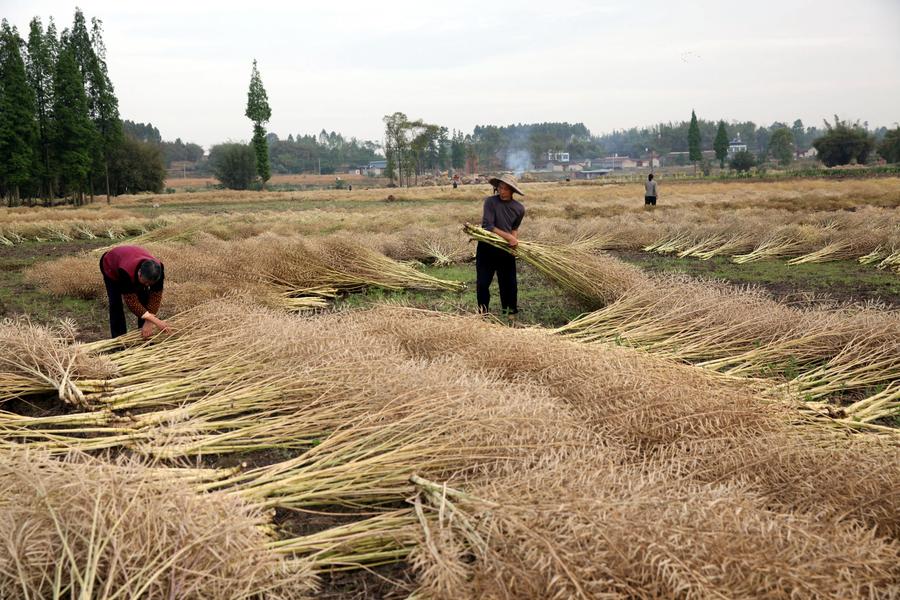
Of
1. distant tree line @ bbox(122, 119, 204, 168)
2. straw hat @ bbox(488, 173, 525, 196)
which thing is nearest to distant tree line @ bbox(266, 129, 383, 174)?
distant tree line @ bbox(122, 119, 204, 168)

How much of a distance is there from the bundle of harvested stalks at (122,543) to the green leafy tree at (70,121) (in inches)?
1915

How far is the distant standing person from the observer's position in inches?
224

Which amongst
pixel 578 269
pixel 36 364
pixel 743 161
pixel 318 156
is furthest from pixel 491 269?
pixel 318 156

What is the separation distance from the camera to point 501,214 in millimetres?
7625

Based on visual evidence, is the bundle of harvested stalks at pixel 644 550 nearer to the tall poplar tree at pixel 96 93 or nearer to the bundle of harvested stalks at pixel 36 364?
the bundle of harvested stalks at pixel 36 364

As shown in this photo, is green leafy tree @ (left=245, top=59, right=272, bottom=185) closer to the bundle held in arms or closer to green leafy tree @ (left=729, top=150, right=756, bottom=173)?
green leafy tree @ (left=729, top=150, right=756, bottom=173)

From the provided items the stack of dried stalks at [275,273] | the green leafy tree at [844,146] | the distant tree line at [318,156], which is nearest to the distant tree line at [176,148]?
the distant tree line at [318,156]

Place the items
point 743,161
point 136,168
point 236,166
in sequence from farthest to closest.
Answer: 1. point 743,161
2. point 236,166
3. point 136,168

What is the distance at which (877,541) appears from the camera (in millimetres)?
2287

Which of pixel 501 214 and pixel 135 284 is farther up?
pixel 501 214

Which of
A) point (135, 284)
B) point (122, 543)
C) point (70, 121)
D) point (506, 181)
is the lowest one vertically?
point (122, 543)

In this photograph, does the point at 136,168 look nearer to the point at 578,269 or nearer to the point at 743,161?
the point at 578,269

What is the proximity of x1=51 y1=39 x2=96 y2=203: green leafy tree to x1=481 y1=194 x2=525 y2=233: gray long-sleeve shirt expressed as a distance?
44696 millimetres

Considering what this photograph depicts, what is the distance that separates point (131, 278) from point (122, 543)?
4.16m
